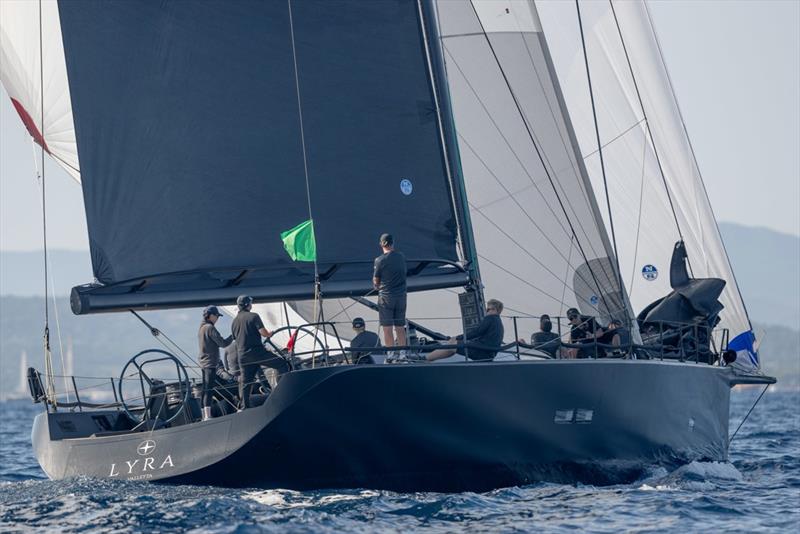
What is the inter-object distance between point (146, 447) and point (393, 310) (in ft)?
9.07

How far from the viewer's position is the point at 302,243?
47.8 ft

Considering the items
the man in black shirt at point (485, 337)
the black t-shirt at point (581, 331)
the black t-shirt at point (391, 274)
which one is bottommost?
the man in black shirt at point (485, 337)

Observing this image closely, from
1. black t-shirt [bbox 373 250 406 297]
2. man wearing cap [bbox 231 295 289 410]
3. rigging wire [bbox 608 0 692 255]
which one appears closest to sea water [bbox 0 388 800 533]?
man wearing cap [bbox 231 295 289 410]

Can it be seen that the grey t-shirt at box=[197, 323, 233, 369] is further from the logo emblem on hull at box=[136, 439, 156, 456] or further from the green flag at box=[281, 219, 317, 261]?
the green flag at box=[281, 219, 317, 261]

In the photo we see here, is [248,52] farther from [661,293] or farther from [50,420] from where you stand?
[661,293]

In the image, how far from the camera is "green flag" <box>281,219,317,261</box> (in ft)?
47.7

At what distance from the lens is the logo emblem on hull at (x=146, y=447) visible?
13.9 meters

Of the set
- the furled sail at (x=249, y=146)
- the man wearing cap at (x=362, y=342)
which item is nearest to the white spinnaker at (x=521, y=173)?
the furled sail at (x=249, y=146)

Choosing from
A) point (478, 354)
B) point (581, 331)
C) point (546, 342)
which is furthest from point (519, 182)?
point (478, 354)

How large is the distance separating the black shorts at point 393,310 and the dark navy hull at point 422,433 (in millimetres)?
1167

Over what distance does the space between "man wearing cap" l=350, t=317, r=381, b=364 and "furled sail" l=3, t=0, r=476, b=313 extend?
396 mm

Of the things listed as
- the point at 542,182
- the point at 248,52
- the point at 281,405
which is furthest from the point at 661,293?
the point at 281,405

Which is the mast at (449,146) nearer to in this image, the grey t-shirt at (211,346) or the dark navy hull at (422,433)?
the dark navy hull at (422,433)

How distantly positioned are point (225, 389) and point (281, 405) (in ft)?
6.63
